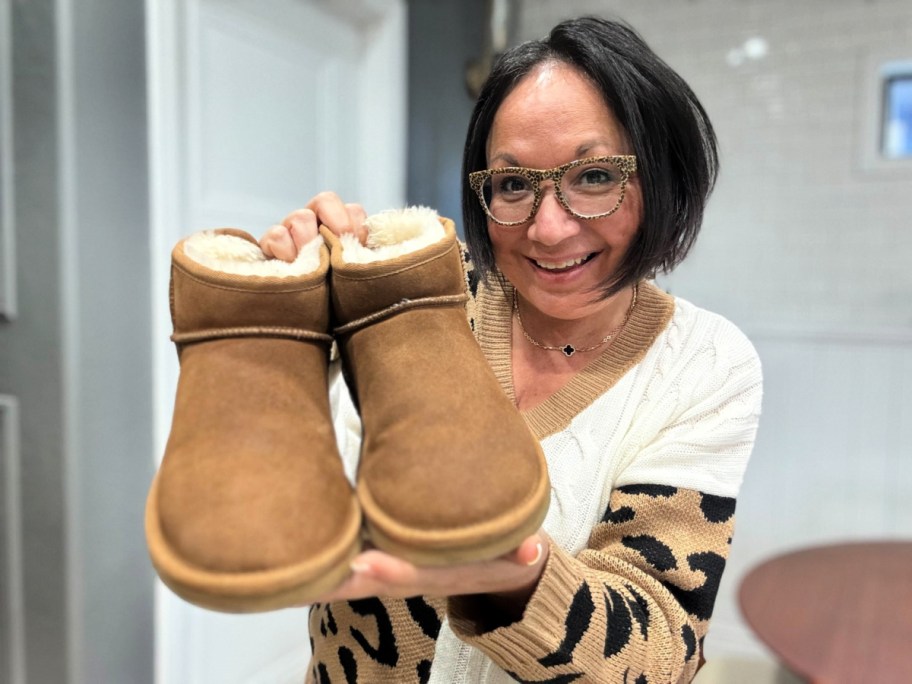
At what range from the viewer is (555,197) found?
0.52m

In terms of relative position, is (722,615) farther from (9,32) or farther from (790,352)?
(9,32)

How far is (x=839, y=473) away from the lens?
71.7 inches

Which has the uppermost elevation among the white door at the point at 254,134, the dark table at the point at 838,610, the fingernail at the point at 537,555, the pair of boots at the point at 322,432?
the white door at the point at 254,134

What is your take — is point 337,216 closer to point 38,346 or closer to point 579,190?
point 579,190

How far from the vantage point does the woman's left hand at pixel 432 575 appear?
0.34 m

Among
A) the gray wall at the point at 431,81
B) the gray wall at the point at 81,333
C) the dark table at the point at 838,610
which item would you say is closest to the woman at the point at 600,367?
the dark table at the point at 838,610

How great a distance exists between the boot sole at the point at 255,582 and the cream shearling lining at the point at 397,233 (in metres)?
0.19

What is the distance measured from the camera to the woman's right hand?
0.46 m

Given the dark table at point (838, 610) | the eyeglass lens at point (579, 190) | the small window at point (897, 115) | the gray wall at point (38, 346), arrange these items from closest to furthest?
the eyeglass lens at point (579, 190) → the dark table at point (838, 610) → the gray wall at point (38, 346) → the small window at point (897, 115)

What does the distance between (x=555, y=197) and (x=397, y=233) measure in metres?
0.13

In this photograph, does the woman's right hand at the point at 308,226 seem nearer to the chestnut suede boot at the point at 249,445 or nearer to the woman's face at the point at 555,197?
the chestnut suede boot at the point at 249,445

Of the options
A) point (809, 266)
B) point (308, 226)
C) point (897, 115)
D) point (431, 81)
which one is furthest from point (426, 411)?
point (897, 115)

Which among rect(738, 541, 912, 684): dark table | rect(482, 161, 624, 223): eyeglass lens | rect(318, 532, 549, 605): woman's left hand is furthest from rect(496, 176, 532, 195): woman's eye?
rect(738, 541, 912, 684): dark table

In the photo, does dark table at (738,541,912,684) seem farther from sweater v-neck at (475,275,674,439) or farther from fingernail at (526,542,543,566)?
fingernail at (526,542,543,566)
